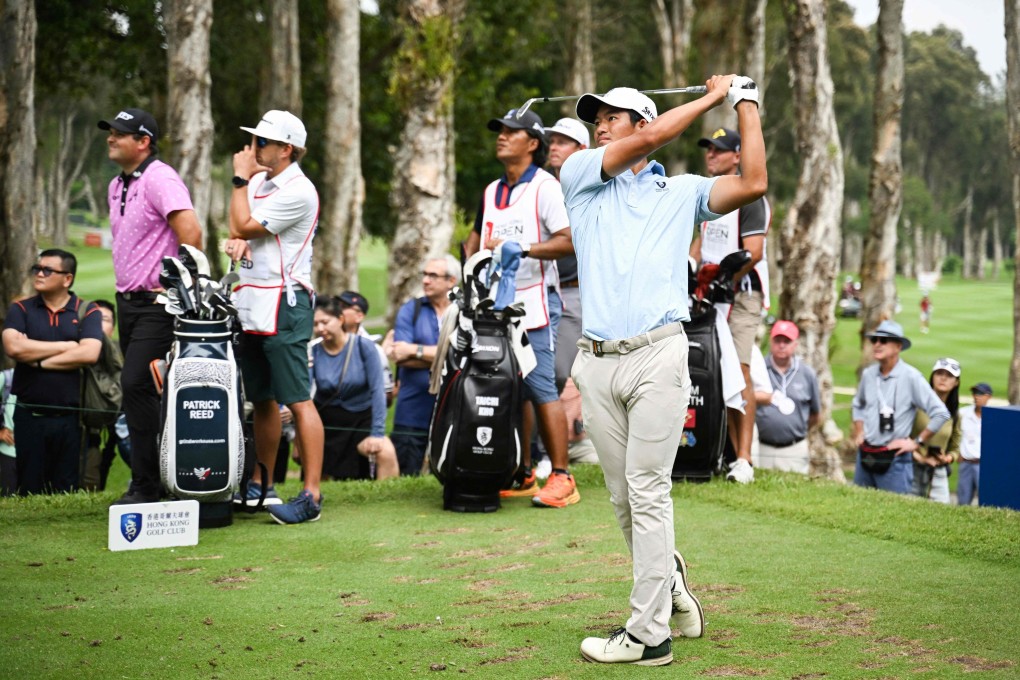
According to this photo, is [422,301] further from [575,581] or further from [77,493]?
[575,581]

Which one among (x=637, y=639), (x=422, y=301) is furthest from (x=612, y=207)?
(x=422, y=301)

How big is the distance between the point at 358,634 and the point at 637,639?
1.14 meters

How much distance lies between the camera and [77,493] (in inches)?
304

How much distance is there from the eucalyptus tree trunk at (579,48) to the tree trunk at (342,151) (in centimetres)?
1276

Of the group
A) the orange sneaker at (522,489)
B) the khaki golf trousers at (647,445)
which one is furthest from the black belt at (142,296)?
the khaki golf trousers at (647,445)

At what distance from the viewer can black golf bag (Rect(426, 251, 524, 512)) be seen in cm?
732

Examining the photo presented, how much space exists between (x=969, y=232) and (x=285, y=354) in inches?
3386

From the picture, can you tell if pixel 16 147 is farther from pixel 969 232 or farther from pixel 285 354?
pixel 969 232

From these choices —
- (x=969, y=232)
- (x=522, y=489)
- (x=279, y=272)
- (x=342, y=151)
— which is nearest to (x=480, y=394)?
(x=522, y=489)

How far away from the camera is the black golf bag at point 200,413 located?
6633 millimetres

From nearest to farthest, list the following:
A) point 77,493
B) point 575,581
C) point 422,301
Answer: point 575,581
point 77,493
point 422,301

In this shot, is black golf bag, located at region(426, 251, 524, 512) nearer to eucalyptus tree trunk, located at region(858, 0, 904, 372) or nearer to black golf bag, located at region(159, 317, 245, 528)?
black golf bag, located at region(159, 317, 245, 528)

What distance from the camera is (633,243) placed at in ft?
16.0

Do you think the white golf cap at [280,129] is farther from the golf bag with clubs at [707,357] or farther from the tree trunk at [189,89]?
the tree trunk at [189,89]
